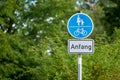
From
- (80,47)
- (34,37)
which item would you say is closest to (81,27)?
(80,47)

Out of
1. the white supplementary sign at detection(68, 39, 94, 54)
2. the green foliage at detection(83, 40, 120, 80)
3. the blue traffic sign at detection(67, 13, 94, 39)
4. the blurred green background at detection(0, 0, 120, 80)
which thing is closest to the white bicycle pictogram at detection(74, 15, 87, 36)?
the blue traffic sign at detection(67, 13, 94, 39)

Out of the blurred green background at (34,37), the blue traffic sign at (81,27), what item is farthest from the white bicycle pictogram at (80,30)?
the blurred green background at (34,37)

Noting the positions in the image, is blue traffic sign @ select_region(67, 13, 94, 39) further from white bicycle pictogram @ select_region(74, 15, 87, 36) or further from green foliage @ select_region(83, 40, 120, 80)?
green foliage @ select_region(83, 40, 120, 80)

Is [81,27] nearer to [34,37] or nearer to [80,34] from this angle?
[80,34]

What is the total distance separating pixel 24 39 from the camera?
68.3ft

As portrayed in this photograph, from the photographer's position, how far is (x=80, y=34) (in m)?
10.3

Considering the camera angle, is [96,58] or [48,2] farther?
[48,2]

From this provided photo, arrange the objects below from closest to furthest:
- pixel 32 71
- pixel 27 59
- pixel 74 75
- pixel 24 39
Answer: pixel 74 75, pixel 32 71, pixel 27 59, pixel 24 39

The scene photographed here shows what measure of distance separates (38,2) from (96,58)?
8277mm

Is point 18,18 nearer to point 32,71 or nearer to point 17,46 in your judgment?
point 17,46

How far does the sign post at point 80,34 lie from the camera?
1016 centimetres

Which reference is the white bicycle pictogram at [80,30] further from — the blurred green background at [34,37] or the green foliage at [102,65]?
the blurred green background at [34,37]

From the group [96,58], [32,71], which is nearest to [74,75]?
[96,58]

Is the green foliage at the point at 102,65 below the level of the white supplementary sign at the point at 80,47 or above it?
below
